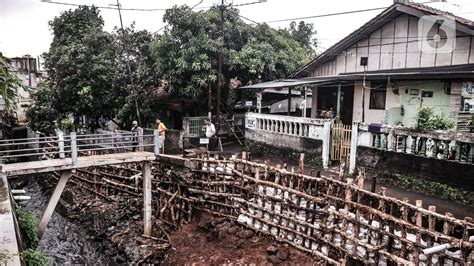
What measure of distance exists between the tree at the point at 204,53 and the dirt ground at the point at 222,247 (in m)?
7.80

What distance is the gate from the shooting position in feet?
42.5

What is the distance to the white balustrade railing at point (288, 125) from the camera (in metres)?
13.8

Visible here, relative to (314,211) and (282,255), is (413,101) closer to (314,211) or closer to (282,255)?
(314,211)

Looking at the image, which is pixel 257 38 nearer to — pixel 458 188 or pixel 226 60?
pixel 226 60

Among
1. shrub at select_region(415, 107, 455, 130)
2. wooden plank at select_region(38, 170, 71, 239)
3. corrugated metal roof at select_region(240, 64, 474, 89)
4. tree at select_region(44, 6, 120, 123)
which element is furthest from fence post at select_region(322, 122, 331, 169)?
tree at select_region(44, 6, 120, 123)

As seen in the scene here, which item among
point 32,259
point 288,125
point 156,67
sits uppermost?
point 156,67

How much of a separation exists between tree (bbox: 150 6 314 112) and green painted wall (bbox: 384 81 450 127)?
22.6 feet

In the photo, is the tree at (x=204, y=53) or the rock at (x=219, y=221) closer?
the rock at (x=219, y=221)

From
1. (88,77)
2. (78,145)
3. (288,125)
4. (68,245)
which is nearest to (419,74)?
(288,125)

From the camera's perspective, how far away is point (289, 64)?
20.5 metres

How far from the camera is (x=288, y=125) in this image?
1515 centimetres

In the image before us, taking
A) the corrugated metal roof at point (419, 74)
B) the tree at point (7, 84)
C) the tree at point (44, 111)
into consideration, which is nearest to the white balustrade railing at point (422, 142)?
the corrugated metal roof at point (419, 74)

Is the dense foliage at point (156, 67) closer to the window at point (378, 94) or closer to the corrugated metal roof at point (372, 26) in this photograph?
the corrugated metal roof at point (372, 26)

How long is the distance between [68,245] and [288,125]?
10.1 metres
